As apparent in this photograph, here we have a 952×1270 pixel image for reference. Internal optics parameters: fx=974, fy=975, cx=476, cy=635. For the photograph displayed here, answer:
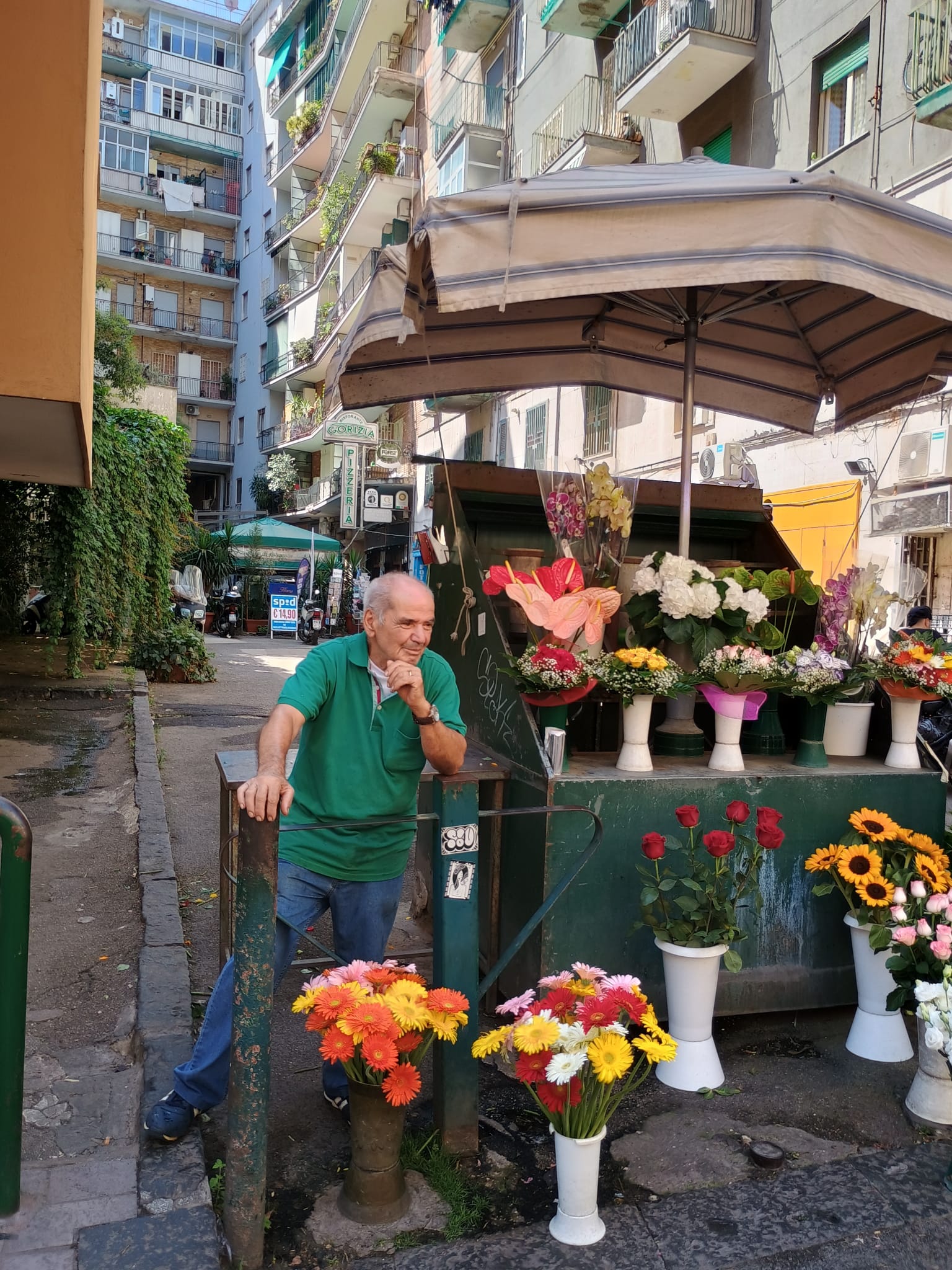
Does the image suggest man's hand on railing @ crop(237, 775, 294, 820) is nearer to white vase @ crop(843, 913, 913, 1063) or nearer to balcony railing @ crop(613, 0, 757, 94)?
white vase @ crop(843, 913, 913, 1063)

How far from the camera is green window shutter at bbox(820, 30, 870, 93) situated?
36.8ft

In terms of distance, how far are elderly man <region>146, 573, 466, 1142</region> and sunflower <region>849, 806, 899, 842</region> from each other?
155 cm

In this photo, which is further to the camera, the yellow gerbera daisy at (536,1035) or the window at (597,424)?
the window at (597,424)

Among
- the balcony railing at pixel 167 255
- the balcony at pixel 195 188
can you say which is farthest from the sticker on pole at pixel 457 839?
the balcony at pixel 195 188

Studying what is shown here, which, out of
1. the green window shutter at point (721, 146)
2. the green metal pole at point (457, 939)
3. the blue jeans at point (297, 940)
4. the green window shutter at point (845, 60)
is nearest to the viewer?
the blue jeans at point (297, 940)

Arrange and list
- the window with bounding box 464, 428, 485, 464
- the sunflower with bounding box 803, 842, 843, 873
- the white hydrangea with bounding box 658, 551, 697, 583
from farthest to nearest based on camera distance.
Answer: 1. the window with bounding box 464, 428, 485, 464
2. the white hydrangea with bounding box 658, 551, 697, 583
3. the sunflower with bounding box 803, 842, 843, 873

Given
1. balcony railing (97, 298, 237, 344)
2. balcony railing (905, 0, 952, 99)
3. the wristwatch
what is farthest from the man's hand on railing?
balcony railing (97, 298, 237, 344)

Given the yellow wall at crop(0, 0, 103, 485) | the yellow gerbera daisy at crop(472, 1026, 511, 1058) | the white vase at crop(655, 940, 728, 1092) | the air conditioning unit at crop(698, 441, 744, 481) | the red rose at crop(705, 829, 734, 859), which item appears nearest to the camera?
the yellow gerbera daisy at crop(472, 1026, 511, 1058)

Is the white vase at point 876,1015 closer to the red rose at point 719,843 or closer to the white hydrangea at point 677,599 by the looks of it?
the red rose at point 719,843

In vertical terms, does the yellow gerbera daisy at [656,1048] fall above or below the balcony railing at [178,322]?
below

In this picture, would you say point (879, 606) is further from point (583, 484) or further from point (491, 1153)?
point (491, 1153)

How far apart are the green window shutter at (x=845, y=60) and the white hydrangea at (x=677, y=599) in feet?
34.2

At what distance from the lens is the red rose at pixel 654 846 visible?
2.95 m

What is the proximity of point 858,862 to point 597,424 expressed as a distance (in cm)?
1481
